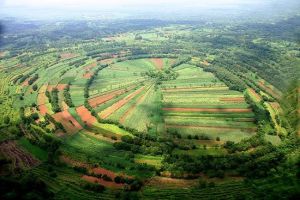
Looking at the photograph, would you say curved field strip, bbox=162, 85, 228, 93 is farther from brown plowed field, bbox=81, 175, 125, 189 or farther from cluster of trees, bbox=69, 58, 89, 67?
brown plowed field, bbox=81, 175, 125, 189

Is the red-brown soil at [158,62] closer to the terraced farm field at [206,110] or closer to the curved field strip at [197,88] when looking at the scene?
the terraced farm field at [206,110]

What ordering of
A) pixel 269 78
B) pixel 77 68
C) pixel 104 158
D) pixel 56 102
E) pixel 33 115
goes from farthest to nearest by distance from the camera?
pixel 77 68, pixel 269 78, pixel 56 102, pixel 33 115, pixel 104 158

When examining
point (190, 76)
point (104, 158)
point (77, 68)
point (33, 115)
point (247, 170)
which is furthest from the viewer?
point (77, 68)

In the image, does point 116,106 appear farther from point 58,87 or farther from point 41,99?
point 58,87

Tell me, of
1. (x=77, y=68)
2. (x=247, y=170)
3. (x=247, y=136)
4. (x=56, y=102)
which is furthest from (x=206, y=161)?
(x=77, y=68)

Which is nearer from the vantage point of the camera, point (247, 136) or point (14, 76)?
point (247, 136)

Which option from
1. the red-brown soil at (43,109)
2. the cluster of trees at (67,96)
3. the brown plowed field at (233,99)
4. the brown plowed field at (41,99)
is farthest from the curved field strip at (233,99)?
the brown plowed field at (41,99)

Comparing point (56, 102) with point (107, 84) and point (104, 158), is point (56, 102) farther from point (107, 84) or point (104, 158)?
point (104, 158)
